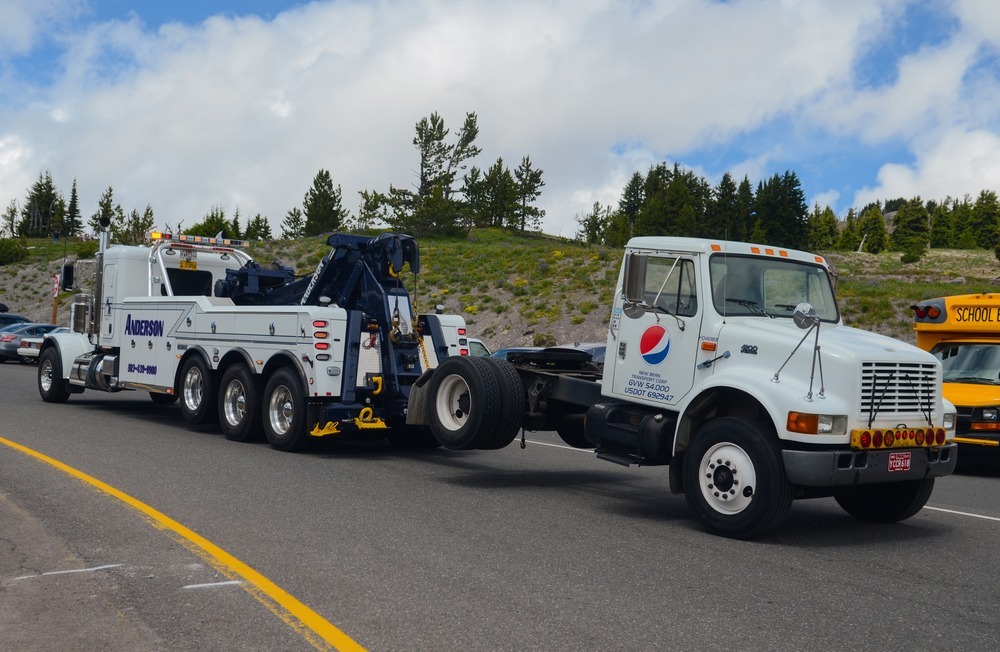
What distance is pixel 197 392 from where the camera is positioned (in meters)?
13.7

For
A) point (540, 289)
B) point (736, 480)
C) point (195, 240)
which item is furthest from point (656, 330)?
point (540, 289)

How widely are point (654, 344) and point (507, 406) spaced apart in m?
1.66

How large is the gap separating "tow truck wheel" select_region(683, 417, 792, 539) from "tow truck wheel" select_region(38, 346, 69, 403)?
1315 centimetres

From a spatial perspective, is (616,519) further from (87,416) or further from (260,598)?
(87,416)

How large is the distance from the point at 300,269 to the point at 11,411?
1747 inches

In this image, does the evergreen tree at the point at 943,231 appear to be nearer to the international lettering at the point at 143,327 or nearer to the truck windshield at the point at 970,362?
the truck windshield at the point at 970,362

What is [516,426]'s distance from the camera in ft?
31.2

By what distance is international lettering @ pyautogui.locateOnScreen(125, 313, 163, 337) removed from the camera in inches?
569

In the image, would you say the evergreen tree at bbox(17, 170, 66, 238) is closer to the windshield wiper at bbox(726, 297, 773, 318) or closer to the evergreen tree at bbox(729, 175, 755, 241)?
the evergreen tree at bbox(729, 175, 755, 241)

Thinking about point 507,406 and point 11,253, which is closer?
point 507,406

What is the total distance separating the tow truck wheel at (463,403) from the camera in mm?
9328

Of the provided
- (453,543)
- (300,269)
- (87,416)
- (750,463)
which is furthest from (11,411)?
(300,269)

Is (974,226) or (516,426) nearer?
(516,426)

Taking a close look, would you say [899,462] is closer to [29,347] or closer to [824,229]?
[29,347]
